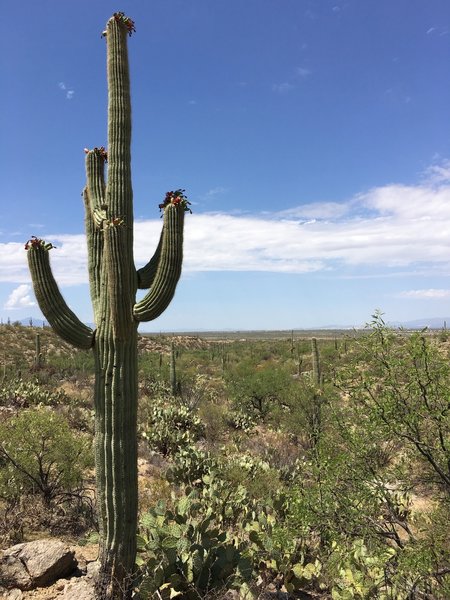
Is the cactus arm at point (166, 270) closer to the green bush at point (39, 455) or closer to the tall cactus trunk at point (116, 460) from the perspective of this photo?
the tall cactus trunk at point (116, 460)

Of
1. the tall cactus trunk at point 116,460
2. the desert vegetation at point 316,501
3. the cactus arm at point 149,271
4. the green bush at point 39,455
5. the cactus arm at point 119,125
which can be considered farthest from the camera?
the green bush at point 39,455

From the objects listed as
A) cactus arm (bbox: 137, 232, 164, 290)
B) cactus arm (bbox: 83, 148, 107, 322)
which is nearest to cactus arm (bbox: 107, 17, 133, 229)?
cactus arm (bbox: 83, 148, 107, 322)

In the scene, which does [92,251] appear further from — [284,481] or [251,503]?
[284,481]

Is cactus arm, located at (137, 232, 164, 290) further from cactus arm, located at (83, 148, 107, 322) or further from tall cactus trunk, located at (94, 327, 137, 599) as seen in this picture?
tall cactus trunk, located at (94, 327, 137, 599)

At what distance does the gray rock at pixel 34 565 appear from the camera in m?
5.06

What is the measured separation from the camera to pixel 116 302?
4.96 m

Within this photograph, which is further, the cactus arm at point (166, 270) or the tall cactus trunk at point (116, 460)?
the cactus arm at point (166, 270)

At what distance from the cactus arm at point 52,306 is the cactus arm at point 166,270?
0.67 m

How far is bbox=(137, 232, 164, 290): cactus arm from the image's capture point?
5434mm

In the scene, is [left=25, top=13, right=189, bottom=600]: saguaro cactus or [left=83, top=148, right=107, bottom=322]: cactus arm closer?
[left=25, top=13, right=189, bottom=600]: saguaro cactus

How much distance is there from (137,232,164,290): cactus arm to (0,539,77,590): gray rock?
3164mm

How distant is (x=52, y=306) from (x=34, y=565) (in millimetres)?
2866

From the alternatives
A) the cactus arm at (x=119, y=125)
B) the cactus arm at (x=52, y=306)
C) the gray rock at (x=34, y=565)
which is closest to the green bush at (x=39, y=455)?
the gray rock at (x=34, y=565)

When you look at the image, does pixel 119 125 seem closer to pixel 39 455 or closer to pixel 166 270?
pixel 166 270
